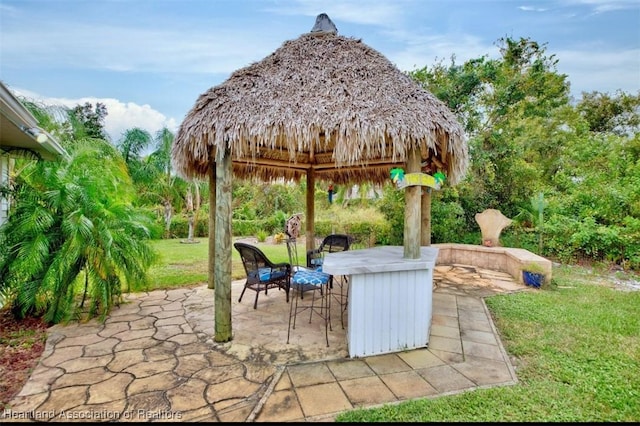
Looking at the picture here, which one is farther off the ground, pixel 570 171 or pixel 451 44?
pixel 451 44

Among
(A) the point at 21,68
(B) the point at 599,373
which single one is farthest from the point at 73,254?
(A) the point at 21,68

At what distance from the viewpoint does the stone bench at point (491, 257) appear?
6989mm

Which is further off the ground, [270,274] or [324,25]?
[324,25]

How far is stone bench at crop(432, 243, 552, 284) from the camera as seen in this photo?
275 inches

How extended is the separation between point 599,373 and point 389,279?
2211 millimetres

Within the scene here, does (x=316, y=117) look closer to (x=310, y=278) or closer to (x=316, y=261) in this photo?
(x=310, y=278)

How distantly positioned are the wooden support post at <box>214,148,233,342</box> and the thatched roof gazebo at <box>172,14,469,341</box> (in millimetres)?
11

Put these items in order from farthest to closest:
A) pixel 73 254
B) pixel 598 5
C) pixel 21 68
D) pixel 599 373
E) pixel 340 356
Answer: pixel 21 68, pixel 598 5, pixel 73 254, pixel 340 356, pixel 599 373

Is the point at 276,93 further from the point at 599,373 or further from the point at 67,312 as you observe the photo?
the point at 599,373

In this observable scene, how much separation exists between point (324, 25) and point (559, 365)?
5.63 m

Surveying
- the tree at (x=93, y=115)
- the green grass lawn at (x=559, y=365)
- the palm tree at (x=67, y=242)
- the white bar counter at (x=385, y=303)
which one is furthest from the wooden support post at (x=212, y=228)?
the tree at (x=93, y=115)

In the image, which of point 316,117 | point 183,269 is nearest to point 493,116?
point 316,117

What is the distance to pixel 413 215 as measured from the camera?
12.5 ft

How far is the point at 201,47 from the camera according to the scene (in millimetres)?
8062
